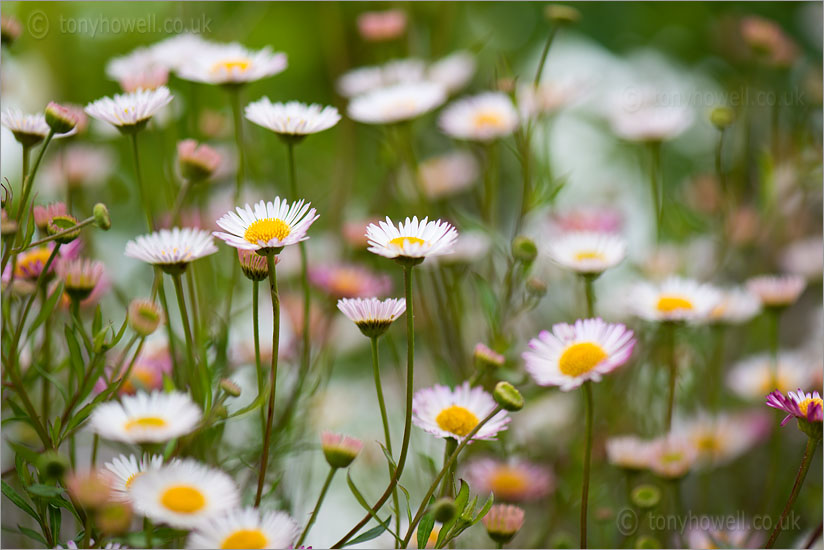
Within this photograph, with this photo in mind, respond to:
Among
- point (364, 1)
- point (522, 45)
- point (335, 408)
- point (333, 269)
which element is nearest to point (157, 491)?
point (333, 269)

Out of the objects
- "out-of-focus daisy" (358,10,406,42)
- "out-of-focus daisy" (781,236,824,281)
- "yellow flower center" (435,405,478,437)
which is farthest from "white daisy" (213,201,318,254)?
"out-of-focus daisy" (781,236,824,281)

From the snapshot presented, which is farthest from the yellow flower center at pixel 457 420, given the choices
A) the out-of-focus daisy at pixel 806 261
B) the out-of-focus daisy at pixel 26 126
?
the out-of-focus daisy at pixel 806 261

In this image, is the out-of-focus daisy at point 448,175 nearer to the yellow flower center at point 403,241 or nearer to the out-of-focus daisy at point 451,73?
the out-of-focus daisy at point 451,73

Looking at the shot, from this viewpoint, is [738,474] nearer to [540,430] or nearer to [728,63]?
[540,430]

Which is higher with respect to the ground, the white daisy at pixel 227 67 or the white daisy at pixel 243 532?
the white daisy at pixel 227 67

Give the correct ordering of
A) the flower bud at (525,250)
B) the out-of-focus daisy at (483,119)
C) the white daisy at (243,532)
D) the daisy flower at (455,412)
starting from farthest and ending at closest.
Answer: the out-of-focus daisy at (483,119) → the flower bud at (525,250) → the daisy flower at (455,412) → the white daisy at (243,532)

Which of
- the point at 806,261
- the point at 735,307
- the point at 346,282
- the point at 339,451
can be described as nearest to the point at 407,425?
the point at 339,451

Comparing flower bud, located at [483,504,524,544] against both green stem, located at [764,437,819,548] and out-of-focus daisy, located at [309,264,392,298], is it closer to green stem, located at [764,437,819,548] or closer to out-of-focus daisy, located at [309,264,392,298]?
green stem, located at [764,437,819,548]
